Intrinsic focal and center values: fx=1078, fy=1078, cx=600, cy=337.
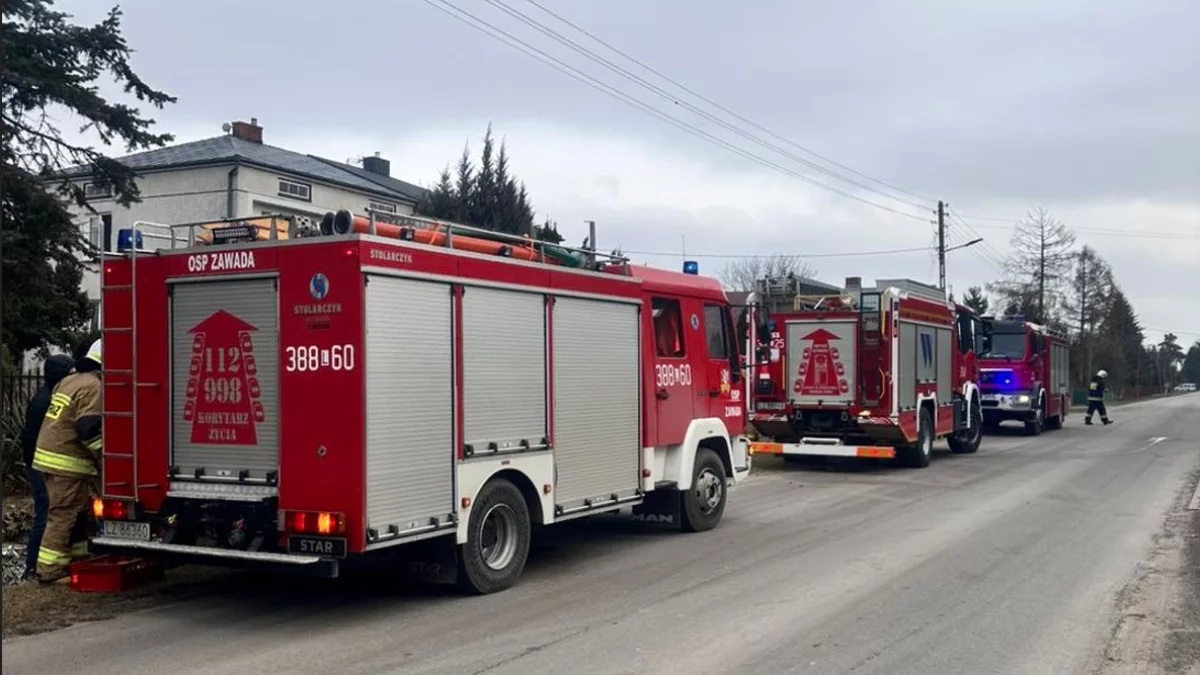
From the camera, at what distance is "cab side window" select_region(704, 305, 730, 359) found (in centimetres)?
1154

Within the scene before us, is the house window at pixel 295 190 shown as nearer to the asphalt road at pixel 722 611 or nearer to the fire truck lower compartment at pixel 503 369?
the asphalt road at pixel 722 611

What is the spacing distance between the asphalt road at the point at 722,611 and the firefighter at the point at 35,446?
5.63 feet

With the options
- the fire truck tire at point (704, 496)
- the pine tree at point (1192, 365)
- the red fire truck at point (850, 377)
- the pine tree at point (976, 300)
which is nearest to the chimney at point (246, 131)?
the red fire truck at point (850, 377)

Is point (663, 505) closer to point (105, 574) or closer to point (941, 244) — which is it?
point (105, 574)

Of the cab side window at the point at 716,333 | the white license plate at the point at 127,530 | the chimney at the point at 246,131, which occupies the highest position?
the chimney at the point at 246,131

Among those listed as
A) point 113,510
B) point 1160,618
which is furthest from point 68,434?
point 1160,618

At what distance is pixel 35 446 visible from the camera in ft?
28.6

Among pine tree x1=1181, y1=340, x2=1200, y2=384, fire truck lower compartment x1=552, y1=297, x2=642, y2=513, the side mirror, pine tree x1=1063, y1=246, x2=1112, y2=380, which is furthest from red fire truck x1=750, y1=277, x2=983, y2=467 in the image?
pine tree x1=1181, y1=340, x2=1200, y2=384

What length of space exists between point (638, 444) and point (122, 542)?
4.55 meters

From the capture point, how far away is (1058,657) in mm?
6496

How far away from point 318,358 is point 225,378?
36.0 inches

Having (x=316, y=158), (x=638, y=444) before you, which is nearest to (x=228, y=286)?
(x=638, y=444)

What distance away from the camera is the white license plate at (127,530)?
7.66 metres

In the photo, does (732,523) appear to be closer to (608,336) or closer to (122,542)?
(608,336)
